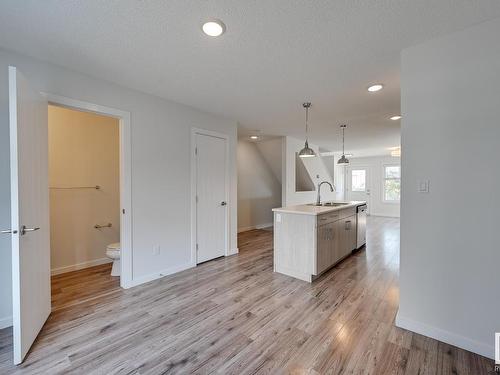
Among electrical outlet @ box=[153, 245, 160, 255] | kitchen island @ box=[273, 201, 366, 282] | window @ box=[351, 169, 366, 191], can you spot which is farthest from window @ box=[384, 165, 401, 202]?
electrical outlet @ box=[153, 245, 160, 255]

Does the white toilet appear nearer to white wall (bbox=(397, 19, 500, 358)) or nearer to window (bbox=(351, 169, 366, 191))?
white wall (bbox=(397, 19, 500, 358))

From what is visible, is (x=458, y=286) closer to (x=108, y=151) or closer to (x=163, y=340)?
(x=163, y=340)

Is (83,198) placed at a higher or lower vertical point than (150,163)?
lower

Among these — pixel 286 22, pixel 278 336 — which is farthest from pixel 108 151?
pixel 278 336

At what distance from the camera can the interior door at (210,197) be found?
11.7 ft

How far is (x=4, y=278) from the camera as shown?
6.52ft

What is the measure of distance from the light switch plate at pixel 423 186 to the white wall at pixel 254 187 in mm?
4024

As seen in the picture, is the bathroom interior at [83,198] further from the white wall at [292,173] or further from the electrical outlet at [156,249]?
the white wall at [292,173]

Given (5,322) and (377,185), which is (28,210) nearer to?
(5,322)

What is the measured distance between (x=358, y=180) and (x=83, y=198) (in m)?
9.24

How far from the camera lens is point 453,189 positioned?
5.77ft

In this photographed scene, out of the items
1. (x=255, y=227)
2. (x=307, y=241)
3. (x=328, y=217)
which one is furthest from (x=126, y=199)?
(x=255, y=227)

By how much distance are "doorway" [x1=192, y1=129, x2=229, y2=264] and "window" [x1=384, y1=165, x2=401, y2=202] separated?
729cm

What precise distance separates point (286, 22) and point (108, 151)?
3320 mm
